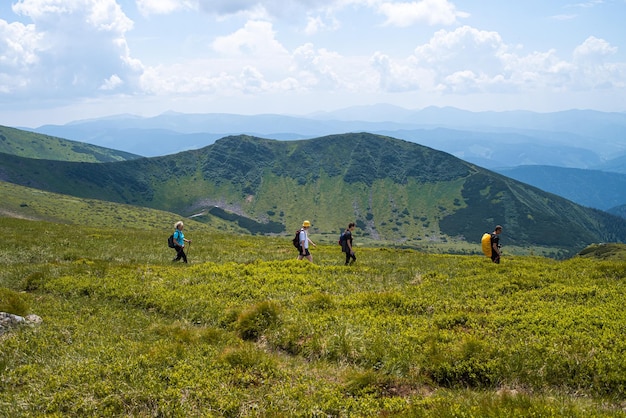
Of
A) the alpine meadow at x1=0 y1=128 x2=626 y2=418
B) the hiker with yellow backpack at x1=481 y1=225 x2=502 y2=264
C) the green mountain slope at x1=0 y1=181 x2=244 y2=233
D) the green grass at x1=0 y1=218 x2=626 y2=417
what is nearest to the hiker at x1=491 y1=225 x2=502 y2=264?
the hiker with yellow backpack at x1=481 y1=225 x2=502 y2=264

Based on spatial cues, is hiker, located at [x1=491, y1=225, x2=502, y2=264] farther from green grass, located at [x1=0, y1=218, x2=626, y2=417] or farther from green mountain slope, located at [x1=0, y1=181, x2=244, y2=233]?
green mountain slope, located at [x1=0, y1=181, x2=244, y2=233]

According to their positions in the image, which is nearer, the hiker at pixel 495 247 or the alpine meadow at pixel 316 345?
the alpine meadow at pixel 316 345

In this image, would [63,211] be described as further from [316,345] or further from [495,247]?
[316,345]

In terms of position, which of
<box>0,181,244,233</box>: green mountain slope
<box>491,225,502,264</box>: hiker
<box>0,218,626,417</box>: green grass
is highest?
<box>491,225,502,264</box>: hiker

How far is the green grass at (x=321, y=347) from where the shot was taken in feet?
25.1

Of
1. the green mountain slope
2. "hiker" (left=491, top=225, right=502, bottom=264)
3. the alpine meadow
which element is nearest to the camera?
the alpine meadow

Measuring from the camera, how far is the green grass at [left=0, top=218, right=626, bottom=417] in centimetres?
764

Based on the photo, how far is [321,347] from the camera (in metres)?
10.4

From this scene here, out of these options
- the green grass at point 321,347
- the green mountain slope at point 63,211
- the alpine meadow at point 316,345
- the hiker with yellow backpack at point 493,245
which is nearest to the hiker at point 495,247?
the hiker with yellow backpack at point 493,245

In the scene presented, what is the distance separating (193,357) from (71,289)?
1007cm

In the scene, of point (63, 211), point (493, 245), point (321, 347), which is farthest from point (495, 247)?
point (63, 211)

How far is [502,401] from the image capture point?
6.94 metres

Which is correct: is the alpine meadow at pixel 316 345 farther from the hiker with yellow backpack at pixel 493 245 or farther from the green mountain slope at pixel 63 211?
the green mountain slope at pixel 63 211

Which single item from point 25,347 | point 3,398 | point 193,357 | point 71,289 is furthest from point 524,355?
point 71,289
